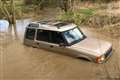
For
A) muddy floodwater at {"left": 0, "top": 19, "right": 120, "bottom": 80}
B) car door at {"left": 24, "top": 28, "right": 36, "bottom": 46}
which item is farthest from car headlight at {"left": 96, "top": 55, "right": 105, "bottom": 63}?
car door at {"left": 24, "top": 28, "right": 36, "bottom": 46}

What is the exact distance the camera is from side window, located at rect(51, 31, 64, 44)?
Result: 31.2ft

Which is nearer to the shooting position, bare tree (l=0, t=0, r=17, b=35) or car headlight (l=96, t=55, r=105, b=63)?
car headlight (l=96, t=55, r=105, b=63)

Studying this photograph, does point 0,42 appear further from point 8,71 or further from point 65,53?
point 65,53

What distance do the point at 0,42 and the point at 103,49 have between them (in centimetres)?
653

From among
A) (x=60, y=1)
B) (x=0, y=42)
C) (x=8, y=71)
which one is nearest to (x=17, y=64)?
(x=8, y=71)

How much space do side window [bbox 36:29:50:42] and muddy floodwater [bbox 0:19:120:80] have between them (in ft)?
1.75

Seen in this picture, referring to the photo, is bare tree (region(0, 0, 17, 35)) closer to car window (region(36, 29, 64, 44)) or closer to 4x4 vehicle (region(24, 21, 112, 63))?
4x4 vehicle (region(24, 21, 112, 63))

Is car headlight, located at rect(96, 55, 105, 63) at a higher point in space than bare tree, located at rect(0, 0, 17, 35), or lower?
higher

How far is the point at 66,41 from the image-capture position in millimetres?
9328

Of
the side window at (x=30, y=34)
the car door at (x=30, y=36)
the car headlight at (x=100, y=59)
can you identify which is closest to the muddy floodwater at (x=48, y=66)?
the car headlight at (x=100, y=59)

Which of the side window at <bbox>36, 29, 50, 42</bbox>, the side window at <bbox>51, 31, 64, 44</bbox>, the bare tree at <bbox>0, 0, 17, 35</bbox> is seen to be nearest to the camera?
→ the side window at <bbox>51, 31, 64, 44</bbox>

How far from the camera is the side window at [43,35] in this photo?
33.0 ft

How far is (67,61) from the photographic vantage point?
369 inches

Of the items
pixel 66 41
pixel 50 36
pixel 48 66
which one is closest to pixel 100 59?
pixel 66 41
